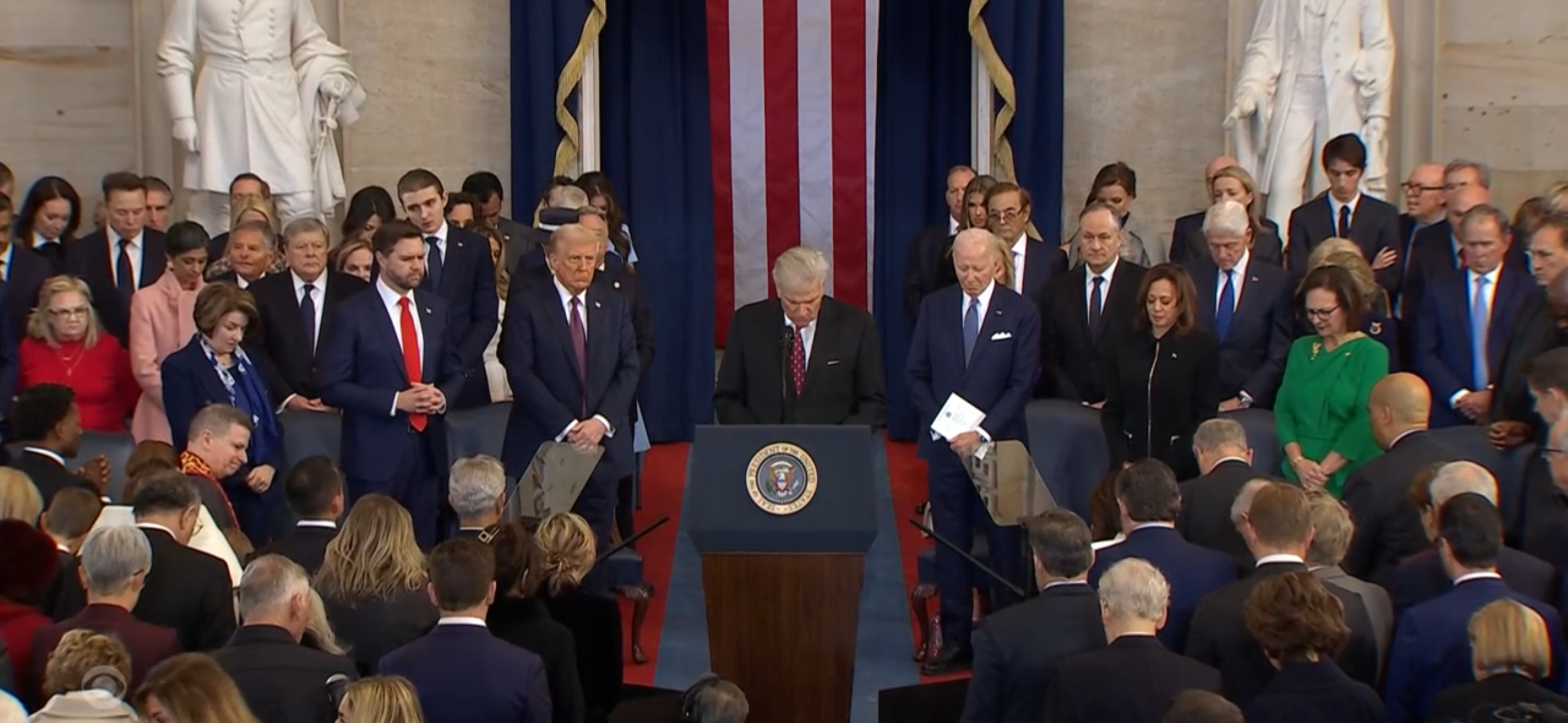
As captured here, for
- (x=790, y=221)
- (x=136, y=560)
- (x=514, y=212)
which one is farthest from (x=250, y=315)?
(x=790, y=221)

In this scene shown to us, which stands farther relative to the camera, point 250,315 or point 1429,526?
point 250,315

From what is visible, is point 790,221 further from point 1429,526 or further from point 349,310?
point 1429,526

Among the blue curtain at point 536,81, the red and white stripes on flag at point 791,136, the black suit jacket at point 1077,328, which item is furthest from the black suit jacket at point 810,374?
the red and white stripes on flag at point 791,136

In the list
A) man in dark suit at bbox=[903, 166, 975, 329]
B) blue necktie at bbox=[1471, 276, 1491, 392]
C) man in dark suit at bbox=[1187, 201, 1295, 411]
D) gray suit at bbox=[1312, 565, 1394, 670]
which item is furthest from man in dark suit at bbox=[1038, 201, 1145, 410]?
gray suit at bbox=[1312, 565, 1394, 670]

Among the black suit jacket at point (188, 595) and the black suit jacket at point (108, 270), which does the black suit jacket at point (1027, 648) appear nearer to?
the black suit jacket at point (188, 595)

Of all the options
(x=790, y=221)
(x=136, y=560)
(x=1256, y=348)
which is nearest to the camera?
(x=136, y=560)

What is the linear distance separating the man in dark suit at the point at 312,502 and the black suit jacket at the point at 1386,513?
299 centimetres

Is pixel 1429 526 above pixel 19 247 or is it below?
below

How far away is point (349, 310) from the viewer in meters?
7.90

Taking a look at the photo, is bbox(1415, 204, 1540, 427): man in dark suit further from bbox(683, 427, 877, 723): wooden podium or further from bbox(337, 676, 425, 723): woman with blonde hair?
bbox(337, 676, 425, 723): woman with blonde hair

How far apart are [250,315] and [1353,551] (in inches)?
154

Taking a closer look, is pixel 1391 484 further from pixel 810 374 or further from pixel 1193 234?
pixel 1193 234

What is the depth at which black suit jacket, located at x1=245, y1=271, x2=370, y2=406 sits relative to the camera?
8.30 m

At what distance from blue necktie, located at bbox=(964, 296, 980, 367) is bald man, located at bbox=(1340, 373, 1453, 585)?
1710 millimetres
